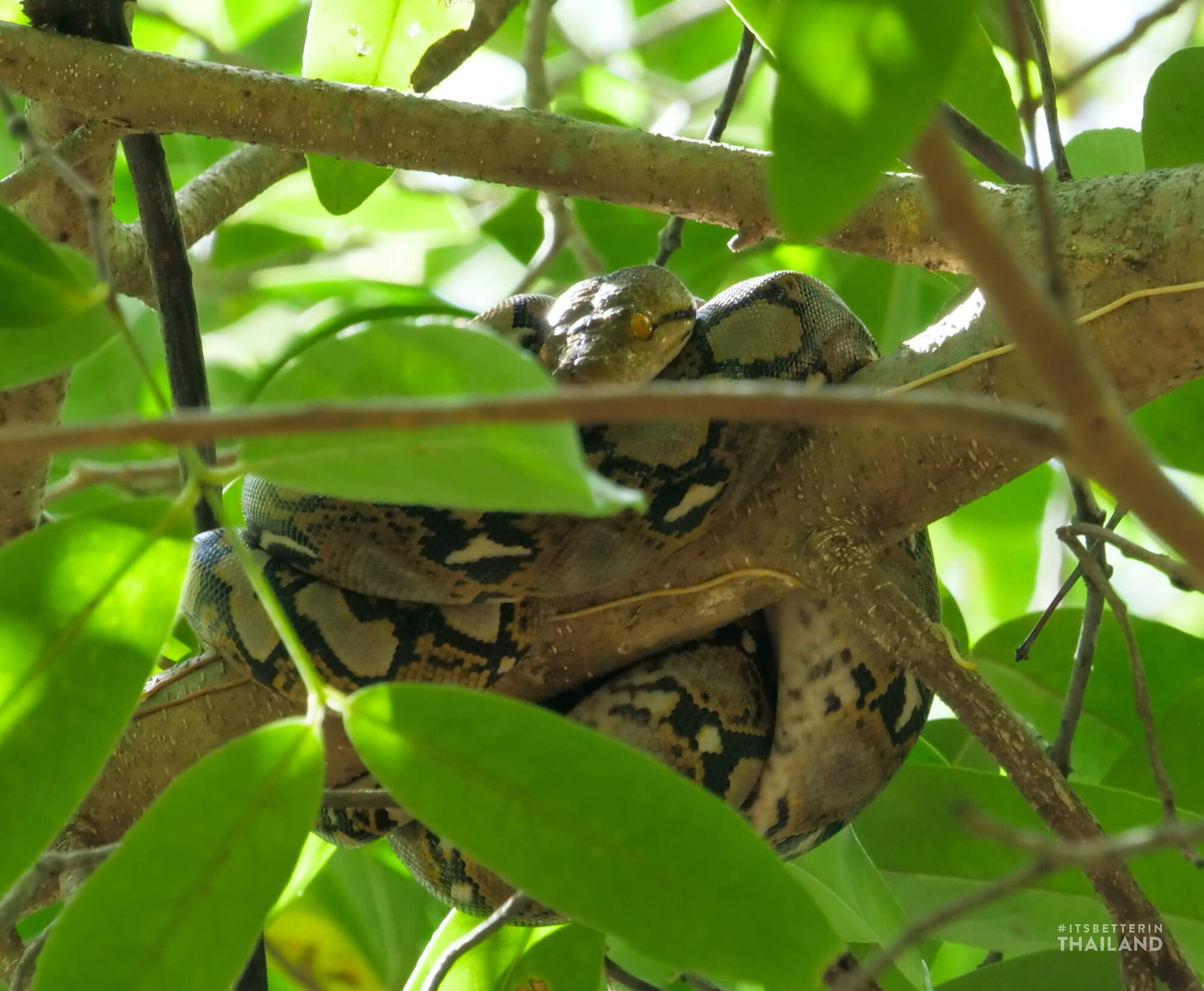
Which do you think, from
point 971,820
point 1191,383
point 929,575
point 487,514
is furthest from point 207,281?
point 971,820

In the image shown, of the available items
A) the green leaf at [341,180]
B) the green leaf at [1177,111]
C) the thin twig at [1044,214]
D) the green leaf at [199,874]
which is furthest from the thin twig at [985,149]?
the green leaf at [199,874]

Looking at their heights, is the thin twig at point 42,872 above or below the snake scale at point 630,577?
below

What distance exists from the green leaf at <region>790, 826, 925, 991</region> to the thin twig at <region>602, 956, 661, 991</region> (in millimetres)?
297

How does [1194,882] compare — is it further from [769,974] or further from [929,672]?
[769,974]

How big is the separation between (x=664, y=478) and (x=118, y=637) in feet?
2.63

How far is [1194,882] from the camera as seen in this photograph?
1489 mm

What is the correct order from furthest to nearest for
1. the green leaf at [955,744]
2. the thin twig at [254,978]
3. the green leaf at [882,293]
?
the green leaf at [882,293], the green leaf at [955,744], the thin twig at [254,978]

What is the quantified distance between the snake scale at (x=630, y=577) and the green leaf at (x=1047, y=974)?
0.27m

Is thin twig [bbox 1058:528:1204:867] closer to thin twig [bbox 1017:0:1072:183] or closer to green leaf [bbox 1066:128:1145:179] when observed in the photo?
thin twig [bbox 1017:0:1072:183]

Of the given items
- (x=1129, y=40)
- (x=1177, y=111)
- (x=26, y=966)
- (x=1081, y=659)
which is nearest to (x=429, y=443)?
(x=26, y=966)

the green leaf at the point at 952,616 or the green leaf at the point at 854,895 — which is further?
the green leaf at the point at 952,616

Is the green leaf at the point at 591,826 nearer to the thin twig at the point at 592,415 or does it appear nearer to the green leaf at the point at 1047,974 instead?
the thin twig at the point at 592,415

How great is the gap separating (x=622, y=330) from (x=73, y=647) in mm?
1045

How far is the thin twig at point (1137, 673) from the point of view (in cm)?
123
